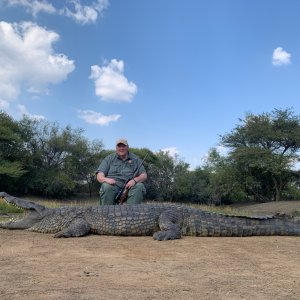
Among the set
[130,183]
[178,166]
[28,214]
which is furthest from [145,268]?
[178,166]

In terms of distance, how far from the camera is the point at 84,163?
43.4 meters

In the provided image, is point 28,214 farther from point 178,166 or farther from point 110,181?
point 178,166

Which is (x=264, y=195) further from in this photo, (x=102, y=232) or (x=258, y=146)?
(x=102, y=232)

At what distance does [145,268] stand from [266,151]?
104ft

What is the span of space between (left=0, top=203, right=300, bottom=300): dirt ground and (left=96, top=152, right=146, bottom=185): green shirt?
226cm

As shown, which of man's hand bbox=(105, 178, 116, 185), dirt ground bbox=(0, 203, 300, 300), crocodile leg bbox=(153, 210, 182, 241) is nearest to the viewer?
dirt ground bbox=(0, 203, 300, 300)

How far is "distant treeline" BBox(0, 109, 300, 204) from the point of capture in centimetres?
3481

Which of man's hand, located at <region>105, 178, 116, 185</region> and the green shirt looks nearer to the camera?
man's hand, located at <region>105, 178, 116, 185</region>

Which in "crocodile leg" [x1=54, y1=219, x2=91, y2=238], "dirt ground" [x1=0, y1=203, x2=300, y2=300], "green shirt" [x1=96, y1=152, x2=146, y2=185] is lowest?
"dirt ground" [x1=0, y1=203, x2=300, y2=300]

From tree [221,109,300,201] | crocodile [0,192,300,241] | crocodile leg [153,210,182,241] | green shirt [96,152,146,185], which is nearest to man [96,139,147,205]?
green shirt [96,152,146,185]

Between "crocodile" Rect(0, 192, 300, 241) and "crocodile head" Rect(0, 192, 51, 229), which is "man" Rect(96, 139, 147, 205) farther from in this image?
"crocodile head" Rect(0, 192, 51, 229)

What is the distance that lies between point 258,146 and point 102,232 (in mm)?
30391

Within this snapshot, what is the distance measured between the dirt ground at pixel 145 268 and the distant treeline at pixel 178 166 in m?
29.0

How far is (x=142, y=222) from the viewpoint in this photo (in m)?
7.21
